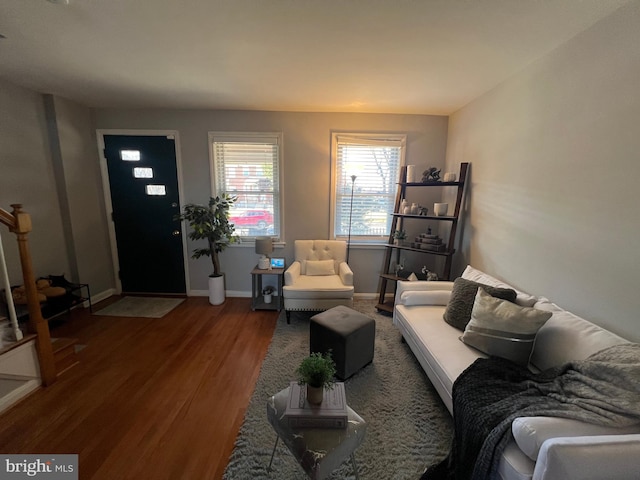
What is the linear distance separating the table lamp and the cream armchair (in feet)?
1.12

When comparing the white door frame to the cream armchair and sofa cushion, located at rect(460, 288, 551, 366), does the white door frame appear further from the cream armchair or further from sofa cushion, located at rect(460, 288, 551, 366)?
sofa cushion, located at rect(460, 288, 551, 366)

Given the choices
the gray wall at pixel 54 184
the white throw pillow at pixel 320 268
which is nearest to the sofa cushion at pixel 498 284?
the white throw pillow at pixel 320 268

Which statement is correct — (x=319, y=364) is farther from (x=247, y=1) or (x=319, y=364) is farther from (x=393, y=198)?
(x=393, y=198)

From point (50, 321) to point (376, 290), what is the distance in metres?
3.91

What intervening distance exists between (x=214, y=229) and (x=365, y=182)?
2.08m

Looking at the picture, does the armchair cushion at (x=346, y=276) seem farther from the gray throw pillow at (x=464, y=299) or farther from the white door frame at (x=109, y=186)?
the white door frame at (x=109, y=186)

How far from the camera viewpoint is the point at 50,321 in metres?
2.89

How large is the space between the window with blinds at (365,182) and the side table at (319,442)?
8.57 ft

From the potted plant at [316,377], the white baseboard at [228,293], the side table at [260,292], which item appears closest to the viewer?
the potted plant at [316,377]

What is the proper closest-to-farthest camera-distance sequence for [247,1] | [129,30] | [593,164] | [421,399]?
[247,1], [593,164], [129,30], [421,399]

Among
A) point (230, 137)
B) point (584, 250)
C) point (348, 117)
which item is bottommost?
point (584, 250)

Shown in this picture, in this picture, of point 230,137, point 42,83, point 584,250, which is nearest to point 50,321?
point 42,83

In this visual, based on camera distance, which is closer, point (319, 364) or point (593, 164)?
point (319, 364)

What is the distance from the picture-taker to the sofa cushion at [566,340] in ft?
4.37
